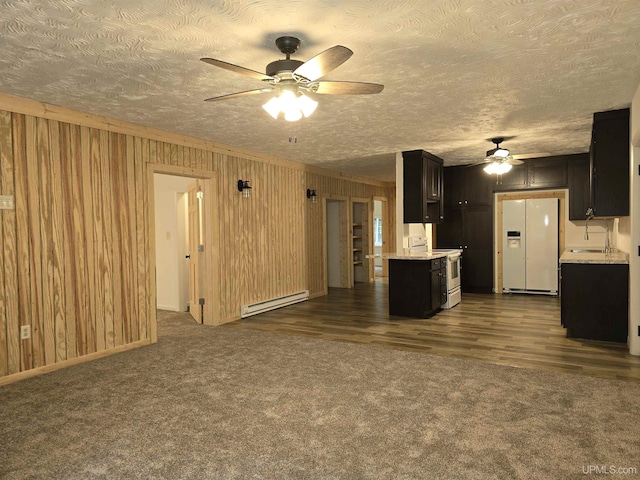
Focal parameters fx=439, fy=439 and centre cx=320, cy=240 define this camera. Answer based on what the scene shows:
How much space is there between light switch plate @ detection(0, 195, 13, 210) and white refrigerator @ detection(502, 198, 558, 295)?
7.55m

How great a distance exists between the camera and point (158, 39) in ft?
8.88

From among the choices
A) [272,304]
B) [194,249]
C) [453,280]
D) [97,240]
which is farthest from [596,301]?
[97,240]

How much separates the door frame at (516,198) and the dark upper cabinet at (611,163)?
3.28m

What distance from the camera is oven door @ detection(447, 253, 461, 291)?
6832 millimetres

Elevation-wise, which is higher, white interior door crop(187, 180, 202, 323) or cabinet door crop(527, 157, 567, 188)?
cabinet door crop(527, 157, 567, 188)

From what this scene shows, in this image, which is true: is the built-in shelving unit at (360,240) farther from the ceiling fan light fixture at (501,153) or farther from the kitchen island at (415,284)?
the ceiling fan light fixture at (501,153)

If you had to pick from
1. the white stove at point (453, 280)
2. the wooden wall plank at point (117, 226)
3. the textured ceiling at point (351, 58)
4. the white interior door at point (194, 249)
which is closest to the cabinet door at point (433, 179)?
the white stove at point (453, 280)

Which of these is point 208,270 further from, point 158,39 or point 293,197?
point 158,39

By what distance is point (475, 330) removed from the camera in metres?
5.42

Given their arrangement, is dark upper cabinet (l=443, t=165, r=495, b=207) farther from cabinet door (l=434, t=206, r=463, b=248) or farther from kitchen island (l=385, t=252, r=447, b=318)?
kitchen island (l=385, t=252, r=447, b=318)

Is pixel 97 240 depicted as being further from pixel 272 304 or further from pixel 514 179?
pixel 514 179

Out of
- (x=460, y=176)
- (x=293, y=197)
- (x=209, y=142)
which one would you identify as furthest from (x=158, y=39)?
(x=460, y=176)

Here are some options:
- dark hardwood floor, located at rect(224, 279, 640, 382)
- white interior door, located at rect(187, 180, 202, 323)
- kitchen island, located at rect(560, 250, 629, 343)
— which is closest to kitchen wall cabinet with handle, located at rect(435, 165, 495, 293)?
dark hardwood floor, located at rect(224, 279, 640, 382)

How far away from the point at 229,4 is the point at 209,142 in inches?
142
